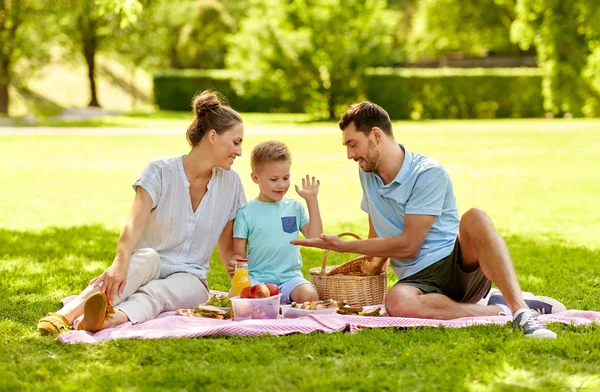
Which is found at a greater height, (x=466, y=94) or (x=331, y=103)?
(x=466, y=94)

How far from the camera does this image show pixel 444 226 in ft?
17.5

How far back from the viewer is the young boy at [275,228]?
5.48 metres

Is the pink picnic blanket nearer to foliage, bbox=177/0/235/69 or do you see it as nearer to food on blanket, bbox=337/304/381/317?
food on blanket, bbox=337/304/381/317

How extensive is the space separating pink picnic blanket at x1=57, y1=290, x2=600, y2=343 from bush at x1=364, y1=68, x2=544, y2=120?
28.4m

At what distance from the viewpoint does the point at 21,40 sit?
31.6m

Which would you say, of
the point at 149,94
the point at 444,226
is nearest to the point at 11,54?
the point at 149,94

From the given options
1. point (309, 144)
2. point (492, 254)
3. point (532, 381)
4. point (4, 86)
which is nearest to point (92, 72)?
point (4, 86)

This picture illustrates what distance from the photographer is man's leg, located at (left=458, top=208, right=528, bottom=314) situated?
15.8 feet

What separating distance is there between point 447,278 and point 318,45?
25.2 meters

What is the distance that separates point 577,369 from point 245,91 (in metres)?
29.8

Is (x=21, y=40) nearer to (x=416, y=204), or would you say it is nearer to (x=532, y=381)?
(x=416, y=204)

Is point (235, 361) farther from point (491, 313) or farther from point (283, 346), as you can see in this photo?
point (491, 313)

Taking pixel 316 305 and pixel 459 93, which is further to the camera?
pixel 459 93

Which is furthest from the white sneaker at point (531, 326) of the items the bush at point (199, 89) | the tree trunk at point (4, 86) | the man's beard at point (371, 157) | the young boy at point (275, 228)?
the bush at point (199, 89)
